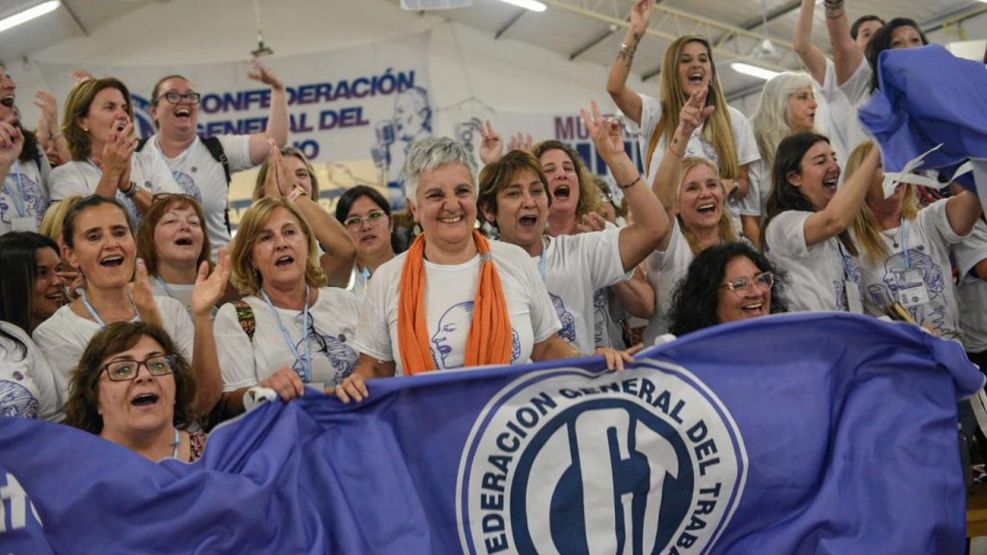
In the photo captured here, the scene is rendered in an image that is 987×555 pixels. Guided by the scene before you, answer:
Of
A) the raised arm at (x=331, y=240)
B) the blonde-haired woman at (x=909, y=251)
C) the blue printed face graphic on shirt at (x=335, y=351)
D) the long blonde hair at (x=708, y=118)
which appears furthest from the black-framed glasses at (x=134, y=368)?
the blonde-haired woman at (x=909, y=251)

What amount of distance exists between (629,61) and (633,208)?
4.24 feet

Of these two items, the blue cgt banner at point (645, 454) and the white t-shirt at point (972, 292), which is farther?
the white t-shirt at point (972, 292)

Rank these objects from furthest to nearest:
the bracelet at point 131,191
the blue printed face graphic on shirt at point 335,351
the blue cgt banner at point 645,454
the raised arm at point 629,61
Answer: the raised arm at point 629,61 < the bracelet at point 131,191 < the blue printed face graphic on shirt at point 335,351 < the blue cgt banner at point 645,454

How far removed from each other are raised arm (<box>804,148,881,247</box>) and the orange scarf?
59.2 inches

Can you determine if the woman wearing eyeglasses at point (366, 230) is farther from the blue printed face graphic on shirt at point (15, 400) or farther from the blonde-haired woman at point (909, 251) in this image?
the blonde-haired woman at point (909, 251)

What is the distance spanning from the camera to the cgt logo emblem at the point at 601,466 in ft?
8.81

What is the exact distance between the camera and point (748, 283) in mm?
3385

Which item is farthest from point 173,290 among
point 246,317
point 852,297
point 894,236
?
point 894,236

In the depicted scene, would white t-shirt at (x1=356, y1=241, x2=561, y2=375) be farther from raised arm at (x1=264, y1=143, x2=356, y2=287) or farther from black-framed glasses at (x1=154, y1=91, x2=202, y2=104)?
black-framed glasses at (x1=154, y1=91, x2=202, y2=104)

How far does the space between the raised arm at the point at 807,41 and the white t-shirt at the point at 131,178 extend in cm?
283

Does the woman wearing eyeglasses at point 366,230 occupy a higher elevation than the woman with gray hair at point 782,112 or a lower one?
lower

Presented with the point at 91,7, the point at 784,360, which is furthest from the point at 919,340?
the point at 91,7

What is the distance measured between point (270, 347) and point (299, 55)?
888cm

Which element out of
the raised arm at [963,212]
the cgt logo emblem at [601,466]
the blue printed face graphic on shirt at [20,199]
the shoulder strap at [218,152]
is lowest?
the cgt logo emblem at [601,466]
